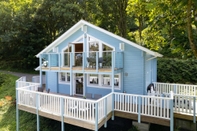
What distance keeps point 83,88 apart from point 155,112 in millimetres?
5620

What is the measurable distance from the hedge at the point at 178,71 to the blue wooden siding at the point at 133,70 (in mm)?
7119

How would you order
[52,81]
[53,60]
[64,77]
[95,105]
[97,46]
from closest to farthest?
[95,105] < [97,46] < [53,60] < [64,77] < [52,81]

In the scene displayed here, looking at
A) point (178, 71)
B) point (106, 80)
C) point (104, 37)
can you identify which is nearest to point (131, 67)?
point (106, 80)

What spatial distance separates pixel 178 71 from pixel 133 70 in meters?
8.33

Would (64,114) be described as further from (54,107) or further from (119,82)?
(119,82)

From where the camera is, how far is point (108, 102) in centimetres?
812

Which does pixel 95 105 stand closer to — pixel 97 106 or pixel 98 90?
pixel 97 106

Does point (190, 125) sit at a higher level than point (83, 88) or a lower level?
lower

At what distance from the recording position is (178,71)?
15.5m

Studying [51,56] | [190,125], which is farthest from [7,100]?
[190,125]

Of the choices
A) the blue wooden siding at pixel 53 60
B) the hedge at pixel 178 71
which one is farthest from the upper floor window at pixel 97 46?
the hedge at pixel 178 71

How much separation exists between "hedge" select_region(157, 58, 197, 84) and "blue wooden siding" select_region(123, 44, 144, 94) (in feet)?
23.4

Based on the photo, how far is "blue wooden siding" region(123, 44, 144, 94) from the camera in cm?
949

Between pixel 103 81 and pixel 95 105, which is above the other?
pixel 103 81
